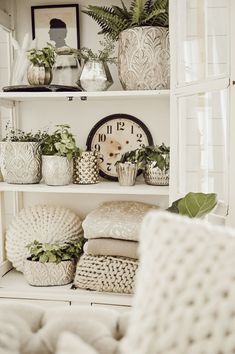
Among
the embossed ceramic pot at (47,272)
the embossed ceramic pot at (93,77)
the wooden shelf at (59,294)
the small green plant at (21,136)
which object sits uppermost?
the embossed ceramic pot at (93,77)

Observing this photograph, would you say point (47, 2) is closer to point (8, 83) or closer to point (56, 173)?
point (8, 83)

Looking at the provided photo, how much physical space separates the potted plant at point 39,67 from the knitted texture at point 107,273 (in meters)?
0.84

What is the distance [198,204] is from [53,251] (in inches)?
32.8

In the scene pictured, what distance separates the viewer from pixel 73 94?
2.25m

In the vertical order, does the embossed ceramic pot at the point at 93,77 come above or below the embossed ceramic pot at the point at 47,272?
above

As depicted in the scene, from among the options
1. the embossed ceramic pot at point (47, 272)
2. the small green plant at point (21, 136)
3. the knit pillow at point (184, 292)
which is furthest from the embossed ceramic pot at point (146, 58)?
the knit pillow at point (184, 292)

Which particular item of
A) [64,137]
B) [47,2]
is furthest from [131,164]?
[47,2]

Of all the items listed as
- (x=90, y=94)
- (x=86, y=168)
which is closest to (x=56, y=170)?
(x=86, y=168)

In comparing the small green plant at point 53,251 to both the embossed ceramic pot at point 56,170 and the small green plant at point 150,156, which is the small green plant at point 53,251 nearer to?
the embossed ceramic pot at point 56,170

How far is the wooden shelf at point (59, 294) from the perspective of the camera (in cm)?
218

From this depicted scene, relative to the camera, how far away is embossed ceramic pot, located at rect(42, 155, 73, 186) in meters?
2.28

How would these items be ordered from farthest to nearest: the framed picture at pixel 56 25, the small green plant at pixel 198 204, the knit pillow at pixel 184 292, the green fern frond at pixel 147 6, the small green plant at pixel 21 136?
1. the framed picture at pixel 56 25
2. the small green plant at pixel 21 136
3. the green fern frond at pixel 147 6
4. the small green plant at pixel 198 204
5. the knit pillow at pixel 184 292

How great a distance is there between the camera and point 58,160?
228cm

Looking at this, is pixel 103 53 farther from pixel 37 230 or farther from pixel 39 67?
pixel 37 230
